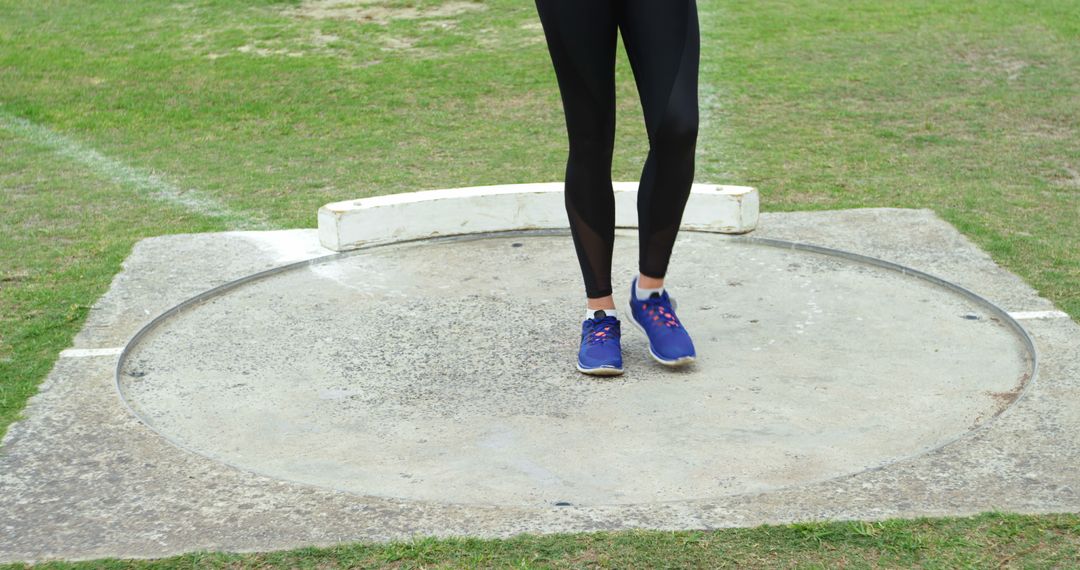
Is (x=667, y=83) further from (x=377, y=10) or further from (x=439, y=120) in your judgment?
(x=377, y=10)

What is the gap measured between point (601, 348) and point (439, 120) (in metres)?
4.64

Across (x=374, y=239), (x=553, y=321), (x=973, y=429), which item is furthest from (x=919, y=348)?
(x=374, y=239)

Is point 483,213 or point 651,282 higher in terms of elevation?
point 651,282

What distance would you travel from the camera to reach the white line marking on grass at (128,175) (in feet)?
17.6

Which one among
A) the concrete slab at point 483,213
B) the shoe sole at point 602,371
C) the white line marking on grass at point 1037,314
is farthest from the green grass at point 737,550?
the concrete slab at point 483,213

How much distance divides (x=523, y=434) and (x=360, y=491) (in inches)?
18.5

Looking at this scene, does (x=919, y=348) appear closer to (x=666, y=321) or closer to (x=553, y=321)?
(x=666, y=321)

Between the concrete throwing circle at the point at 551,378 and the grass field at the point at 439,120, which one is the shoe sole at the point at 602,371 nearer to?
the concrete throwing circle at the point at 551,378

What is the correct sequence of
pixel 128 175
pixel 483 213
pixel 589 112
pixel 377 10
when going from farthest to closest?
pixel 377 10, pixel 128 175, pixel 483 213, pixel 589 112

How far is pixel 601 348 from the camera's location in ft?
11.1

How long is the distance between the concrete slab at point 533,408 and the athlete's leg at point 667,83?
1.70 feet

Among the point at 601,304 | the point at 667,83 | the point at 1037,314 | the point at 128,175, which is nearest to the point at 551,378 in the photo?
the point at 601,304

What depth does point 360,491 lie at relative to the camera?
8.82ft

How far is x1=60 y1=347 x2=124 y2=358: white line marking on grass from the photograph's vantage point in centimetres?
356
